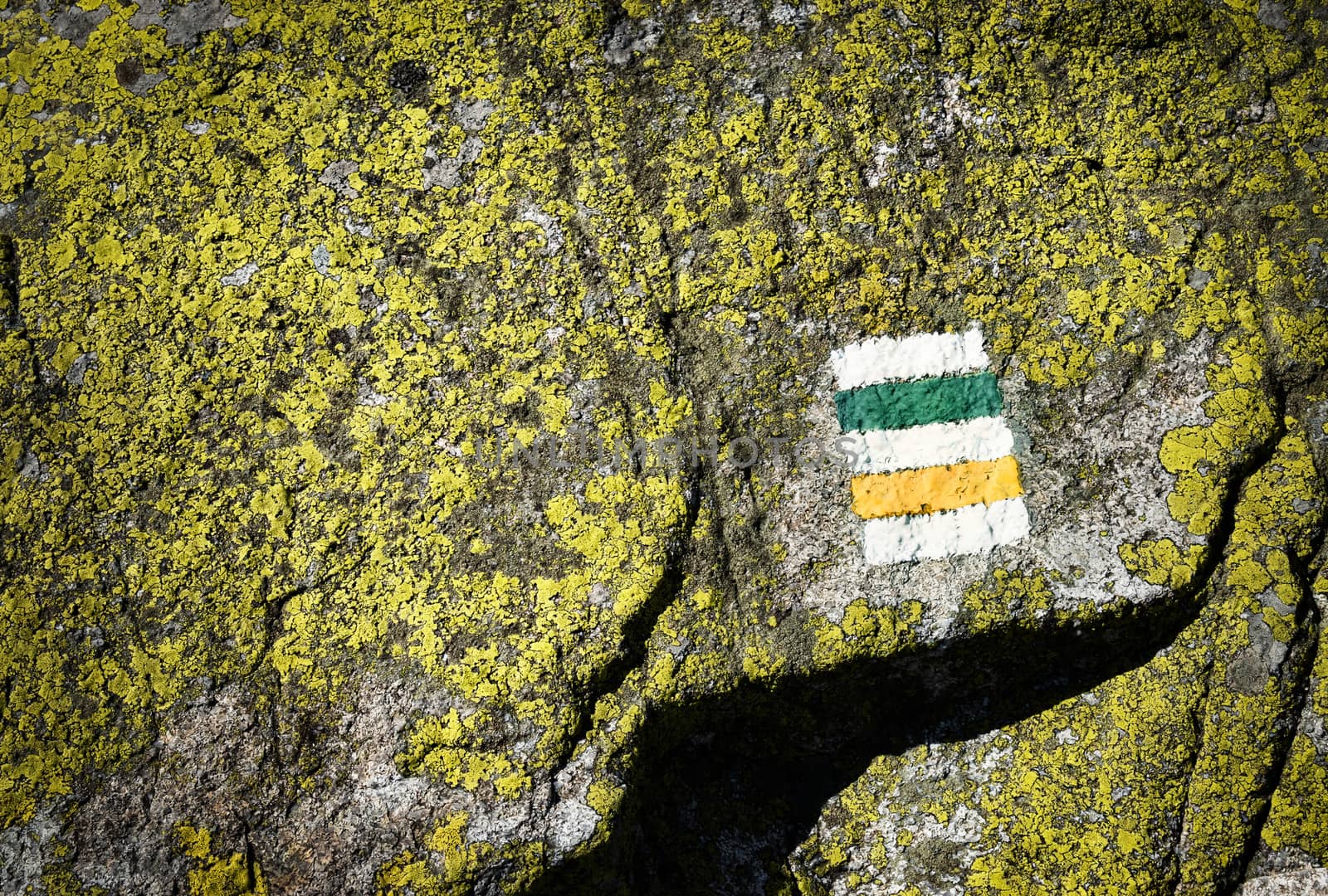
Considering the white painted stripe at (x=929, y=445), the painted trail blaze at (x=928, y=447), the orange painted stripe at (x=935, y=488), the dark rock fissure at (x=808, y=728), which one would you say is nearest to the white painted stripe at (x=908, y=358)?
the painted trail blaze at (x=928, y=447)

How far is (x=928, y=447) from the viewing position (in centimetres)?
220

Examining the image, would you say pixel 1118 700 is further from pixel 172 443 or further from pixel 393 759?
pixel 172 443

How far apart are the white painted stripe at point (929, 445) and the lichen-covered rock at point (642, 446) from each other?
0.06 metres

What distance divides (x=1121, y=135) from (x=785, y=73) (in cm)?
89

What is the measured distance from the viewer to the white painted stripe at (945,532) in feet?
6.92

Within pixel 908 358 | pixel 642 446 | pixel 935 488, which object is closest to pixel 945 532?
pixel 935 488

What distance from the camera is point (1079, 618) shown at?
6.67ft

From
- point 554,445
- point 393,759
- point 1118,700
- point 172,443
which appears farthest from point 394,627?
point 1118,700

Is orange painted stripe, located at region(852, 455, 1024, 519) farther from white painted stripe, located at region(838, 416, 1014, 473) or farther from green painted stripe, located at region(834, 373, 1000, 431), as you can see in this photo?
green painted stripe, located at region(834, 373, 1000, 431)

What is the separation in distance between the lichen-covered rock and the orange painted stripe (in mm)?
61

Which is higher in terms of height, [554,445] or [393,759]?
[554,445]

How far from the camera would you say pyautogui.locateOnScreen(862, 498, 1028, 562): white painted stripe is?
211cm

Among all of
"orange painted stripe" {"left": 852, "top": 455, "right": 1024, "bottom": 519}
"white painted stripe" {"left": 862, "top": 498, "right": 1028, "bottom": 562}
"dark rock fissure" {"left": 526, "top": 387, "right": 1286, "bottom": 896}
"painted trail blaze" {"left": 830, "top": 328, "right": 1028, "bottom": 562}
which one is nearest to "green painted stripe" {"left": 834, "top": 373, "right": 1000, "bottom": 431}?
"painted trail blaze" {"left": 830, "top": 328, "right": 1028, "bottom": 562}

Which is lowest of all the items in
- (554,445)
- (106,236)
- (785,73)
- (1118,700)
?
(1118,700)
